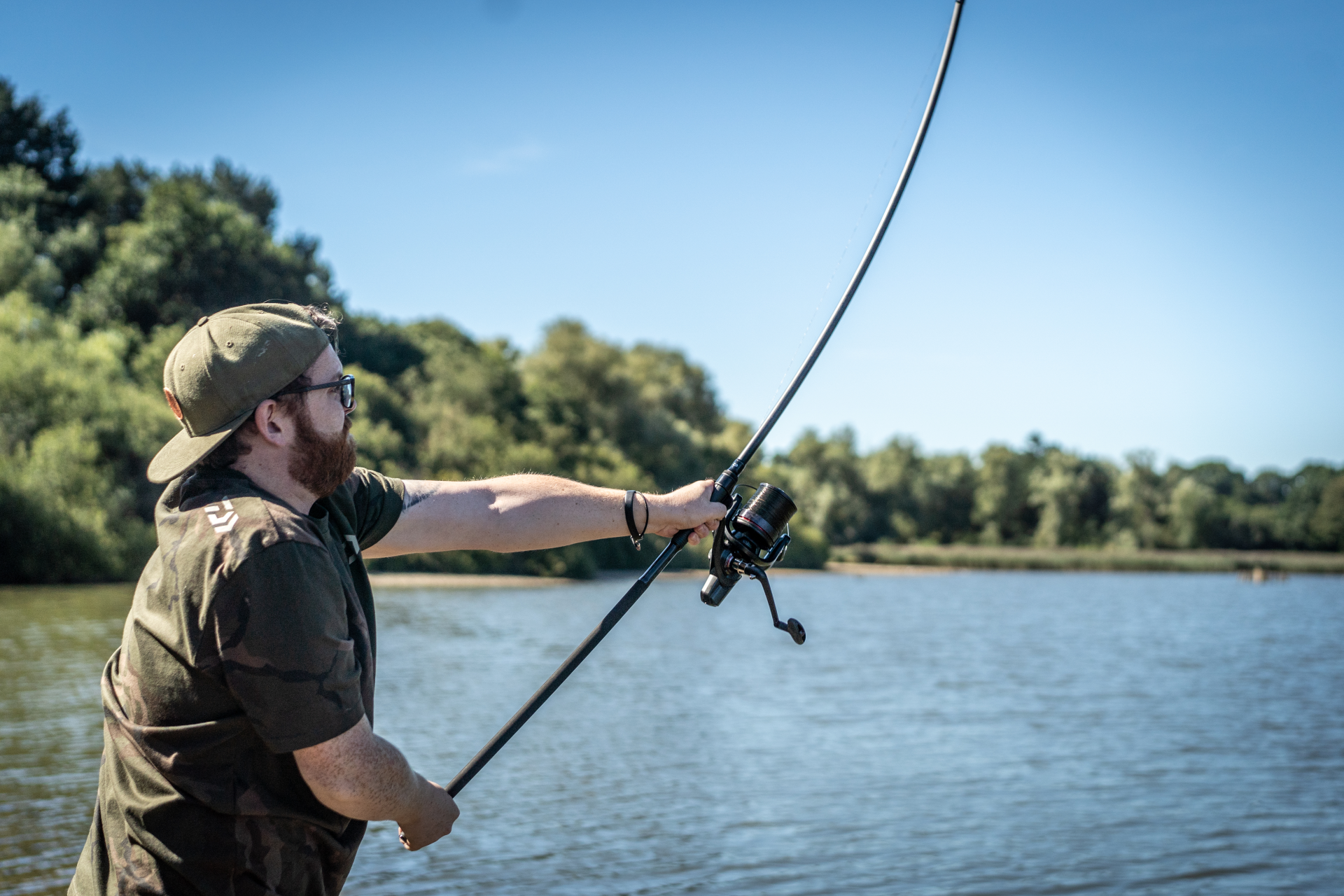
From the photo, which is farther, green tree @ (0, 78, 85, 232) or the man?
green tree @ (0, 78, 85, 232)

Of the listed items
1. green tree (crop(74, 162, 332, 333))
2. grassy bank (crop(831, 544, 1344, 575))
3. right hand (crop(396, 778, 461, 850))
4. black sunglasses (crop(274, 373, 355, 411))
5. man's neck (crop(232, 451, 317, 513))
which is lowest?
grassy bank (crop(831, 544, 1344, 575))

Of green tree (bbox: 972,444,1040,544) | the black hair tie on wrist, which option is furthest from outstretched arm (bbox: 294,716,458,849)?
green tree (bbox: 972,444,1040,544)

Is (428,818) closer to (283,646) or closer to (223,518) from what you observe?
(283,646)

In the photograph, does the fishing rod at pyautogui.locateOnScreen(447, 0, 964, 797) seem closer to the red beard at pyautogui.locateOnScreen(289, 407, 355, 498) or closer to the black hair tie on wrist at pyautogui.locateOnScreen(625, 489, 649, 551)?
the black hair tie on wrist at pyautogui.locateOnScreen(625, 489, 649, 551)

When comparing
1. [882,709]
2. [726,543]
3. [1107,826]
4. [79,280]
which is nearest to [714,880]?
[1107,826]

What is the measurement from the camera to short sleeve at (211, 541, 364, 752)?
1805 millimetres

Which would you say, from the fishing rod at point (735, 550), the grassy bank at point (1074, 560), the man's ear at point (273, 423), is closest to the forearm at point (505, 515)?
the fishing rod at point (735, 550)

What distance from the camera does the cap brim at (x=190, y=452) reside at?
76.2 inches

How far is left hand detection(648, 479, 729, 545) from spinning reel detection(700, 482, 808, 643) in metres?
0.05

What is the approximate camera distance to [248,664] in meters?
1.81

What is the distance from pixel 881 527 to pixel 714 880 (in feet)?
236

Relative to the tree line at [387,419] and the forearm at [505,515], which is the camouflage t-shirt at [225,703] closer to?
the forearm at [505,515]

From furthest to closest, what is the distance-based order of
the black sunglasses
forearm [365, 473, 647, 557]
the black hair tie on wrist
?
1. the black hair tie on wrist
2. forearm [365, 473, 647, 557]
3. the black sunglasses

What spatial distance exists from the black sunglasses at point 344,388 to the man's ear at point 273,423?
43 mm
